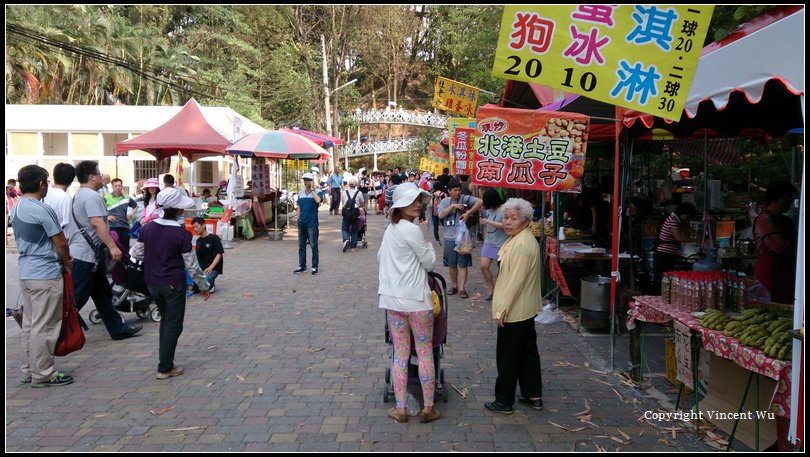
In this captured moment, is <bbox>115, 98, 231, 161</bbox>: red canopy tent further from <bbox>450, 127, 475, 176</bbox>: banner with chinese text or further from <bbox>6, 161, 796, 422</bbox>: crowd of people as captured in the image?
<bbox>6, 161, 796, 422</bbox>: crowd of people

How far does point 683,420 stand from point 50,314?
5.41 metres

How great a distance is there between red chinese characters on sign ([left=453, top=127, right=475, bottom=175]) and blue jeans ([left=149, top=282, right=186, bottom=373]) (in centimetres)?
536

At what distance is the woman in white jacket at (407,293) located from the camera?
14.0 ft

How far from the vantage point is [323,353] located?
6.14m

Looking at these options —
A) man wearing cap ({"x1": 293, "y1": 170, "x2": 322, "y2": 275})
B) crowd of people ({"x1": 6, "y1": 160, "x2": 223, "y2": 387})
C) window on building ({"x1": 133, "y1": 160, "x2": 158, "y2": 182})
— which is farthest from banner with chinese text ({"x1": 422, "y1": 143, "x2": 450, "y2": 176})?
crowd of people ({"x1": 6, "y1": 160, "x2": 223, "y2": 387})

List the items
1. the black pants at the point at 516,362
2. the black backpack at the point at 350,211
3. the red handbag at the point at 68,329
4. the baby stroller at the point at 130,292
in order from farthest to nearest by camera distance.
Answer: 1. the black backpack at the point at 350,211
2. the baby stroller at the point at 130,292
3. the red handbag at the point at 68,329
4. the black pants at the point at 516,362

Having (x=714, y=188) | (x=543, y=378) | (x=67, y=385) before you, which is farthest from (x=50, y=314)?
(x=714, y=188)

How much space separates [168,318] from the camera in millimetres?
5406

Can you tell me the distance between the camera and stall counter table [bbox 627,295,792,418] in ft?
11.3

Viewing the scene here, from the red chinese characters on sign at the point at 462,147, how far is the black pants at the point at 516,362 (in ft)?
16.9

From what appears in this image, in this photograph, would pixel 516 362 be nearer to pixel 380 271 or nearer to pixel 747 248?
pixel 380 271

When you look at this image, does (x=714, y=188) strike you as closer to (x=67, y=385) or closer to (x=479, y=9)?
(x=67, y=385)

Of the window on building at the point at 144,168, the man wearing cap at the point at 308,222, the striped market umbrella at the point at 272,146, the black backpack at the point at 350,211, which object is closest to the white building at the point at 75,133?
the window on building at the point at 144,168

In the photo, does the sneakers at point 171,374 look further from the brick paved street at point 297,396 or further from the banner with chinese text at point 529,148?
the banner with chinese text at point 529,148
